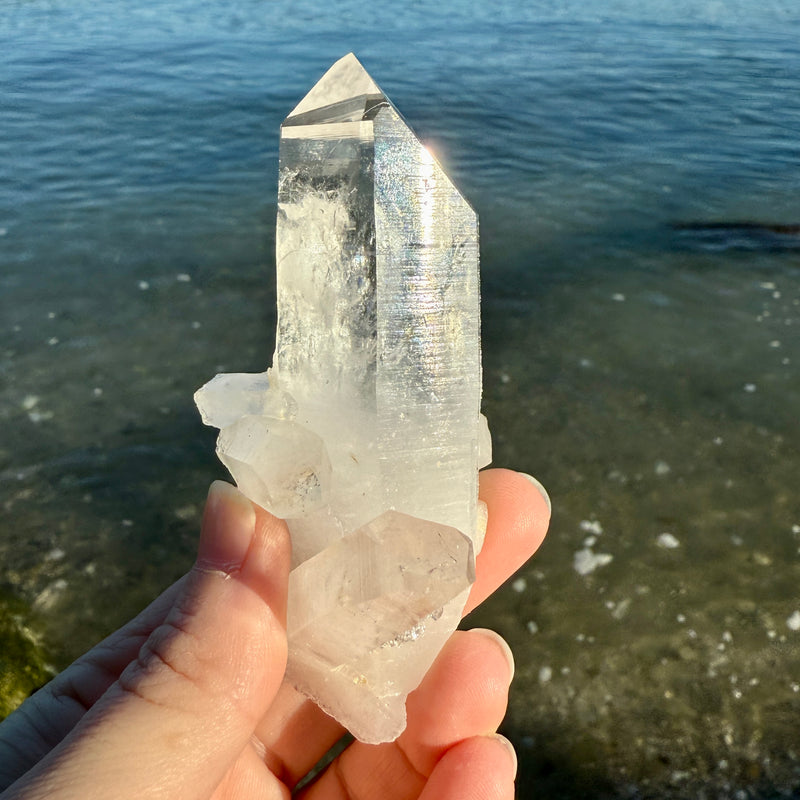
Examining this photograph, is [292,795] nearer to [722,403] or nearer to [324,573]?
[324,573]

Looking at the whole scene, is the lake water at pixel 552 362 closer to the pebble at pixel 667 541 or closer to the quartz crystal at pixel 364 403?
the pebble at pixel 667 541

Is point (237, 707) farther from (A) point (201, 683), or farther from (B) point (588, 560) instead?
(B) point (588, 560)

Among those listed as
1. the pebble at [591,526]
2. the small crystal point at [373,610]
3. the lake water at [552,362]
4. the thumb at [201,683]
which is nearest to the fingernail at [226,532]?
the thumb at [201,683]

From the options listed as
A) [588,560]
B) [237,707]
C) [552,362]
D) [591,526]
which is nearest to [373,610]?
[237,707]

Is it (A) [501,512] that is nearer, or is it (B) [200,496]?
(A) [501,512]

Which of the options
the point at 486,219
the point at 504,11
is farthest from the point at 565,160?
the point at 504,11

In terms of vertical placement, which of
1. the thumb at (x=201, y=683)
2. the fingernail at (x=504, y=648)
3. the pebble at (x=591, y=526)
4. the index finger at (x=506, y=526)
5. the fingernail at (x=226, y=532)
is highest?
the fingernail at (x=226, y=532)

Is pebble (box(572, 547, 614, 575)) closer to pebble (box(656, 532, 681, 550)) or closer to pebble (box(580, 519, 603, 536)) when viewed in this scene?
pebble (box(580, 519, 603, 536))
